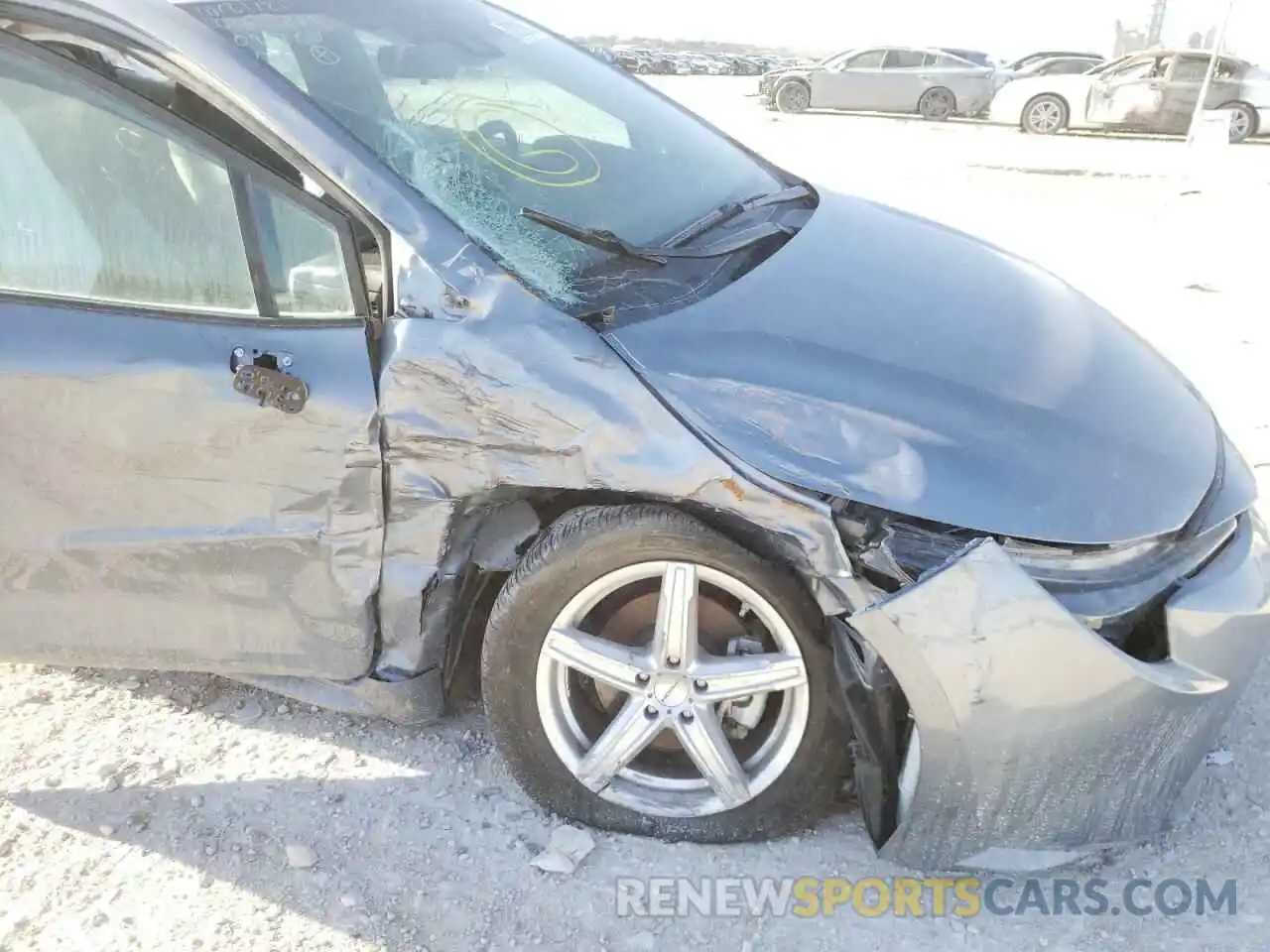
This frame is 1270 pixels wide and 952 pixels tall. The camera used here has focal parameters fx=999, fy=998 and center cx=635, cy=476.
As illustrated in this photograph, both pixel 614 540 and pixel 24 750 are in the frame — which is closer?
pixel 614 540

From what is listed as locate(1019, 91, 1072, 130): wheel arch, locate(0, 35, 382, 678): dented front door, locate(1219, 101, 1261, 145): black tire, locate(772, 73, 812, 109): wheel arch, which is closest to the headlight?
locate(0, 35, 382, 678): dented front door

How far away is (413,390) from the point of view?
6.53 ft

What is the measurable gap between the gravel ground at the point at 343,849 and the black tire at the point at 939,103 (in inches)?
648

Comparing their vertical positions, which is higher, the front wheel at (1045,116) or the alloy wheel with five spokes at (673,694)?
the alloy wheel with five spokes at (673,694)

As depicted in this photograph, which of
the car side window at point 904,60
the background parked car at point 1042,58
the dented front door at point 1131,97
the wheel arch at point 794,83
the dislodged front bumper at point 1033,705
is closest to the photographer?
the dislodged front bumper at point 1033,705

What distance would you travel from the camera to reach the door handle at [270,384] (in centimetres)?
198

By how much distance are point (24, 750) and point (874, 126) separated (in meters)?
15.6

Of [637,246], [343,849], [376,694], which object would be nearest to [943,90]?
[637,246]

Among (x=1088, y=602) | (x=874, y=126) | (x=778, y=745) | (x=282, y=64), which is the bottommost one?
(x=874, y=126)

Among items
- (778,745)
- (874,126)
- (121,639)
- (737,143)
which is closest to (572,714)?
(778,745)

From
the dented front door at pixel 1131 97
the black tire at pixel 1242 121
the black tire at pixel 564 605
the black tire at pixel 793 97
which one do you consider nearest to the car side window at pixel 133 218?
the black tire at pixel 564 605

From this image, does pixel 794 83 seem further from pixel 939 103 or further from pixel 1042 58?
pixel 1042 58

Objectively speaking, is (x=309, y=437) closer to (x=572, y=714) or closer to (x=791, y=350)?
(x=572, y=714)

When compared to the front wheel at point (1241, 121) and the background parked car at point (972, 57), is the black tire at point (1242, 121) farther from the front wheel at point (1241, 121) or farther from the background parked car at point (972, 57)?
the background parked car at point (972, 57)
